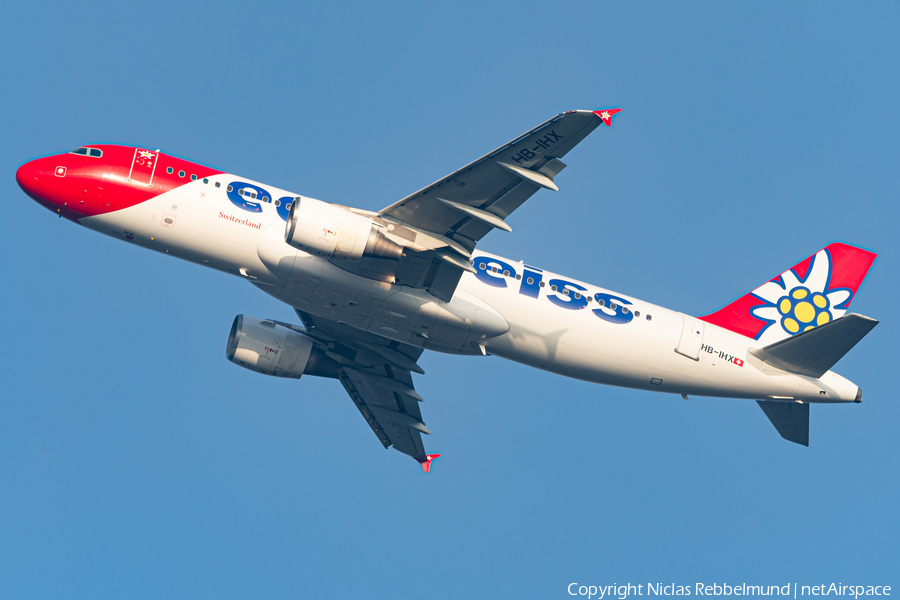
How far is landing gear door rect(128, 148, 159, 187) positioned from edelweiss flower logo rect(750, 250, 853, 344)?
29.3 meters

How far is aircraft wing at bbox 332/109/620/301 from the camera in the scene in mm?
28766

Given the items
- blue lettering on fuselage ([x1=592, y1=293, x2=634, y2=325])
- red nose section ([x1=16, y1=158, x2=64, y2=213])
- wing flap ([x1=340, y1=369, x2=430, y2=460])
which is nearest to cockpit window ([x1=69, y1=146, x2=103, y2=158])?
red nose section ([x1=16, y1=158, x2=64, y2=213])

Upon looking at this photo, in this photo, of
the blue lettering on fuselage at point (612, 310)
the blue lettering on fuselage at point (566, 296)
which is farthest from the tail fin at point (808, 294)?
the blue lettering on fuselage at point (566, 296)

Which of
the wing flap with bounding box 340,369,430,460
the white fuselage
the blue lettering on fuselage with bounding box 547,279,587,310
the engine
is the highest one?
the blue lettering on fuselage with bounding box 547,279,587,310

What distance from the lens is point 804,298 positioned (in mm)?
42031

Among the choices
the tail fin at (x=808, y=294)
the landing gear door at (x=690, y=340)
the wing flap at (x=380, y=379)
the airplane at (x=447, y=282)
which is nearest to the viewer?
the airplane at (x=447, y=282)

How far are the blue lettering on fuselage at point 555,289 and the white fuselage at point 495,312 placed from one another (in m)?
0.06

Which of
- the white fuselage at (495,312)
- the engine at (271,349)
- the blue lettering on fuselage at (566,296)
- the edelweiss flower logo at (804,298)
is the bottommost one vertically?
the engine at (271,349)

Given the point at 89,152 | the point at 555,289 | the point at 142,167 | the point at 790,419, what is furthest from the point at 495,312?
the point at 89,152

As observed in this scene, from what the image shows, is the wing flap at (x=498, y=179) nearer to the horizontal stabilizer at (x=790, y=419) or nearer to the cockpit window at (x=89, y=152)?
the cockpit window at (x=89, y=152)

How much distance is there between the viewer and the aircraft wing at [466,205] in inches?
1133

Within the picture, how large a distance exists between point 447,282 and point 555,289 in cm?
556

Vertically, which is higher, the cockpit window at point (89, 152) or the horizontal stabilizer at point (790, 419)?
the cockpit window at point (89, 152)

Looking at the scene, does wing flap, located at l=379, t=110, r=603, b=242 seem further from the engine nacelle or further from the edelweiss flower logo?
the edelweiss flower logo
